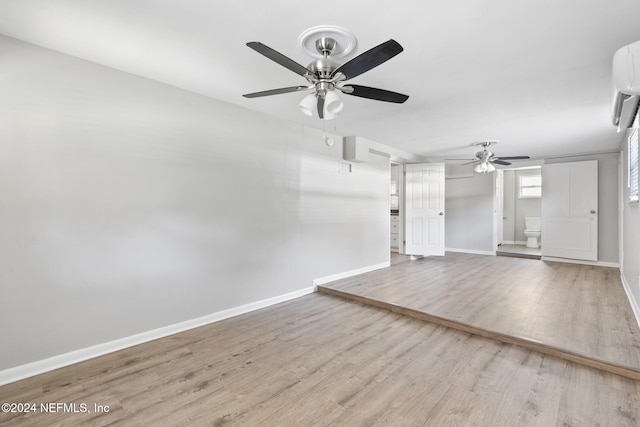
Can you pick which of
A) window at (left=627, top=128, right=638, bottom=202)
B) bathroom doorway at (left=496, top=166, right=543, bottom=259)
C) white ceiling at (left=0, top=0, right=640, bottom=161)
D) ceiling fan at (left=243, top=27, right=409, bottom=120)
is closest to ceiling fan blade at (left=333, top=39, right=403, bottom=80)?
ceiling fan at (left=243, top=27, right=409, bottom=120)

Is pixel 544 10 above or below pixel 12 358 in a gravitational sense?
above

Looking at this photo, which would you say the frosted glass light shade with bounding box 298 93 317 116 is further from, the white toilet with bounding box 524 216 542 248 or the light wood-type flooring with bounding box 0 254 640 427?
the white toilet with bounding box 524 216 542 248

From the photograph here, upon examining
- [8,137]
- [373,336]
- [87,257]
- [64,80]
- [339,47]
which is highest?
[339,47]

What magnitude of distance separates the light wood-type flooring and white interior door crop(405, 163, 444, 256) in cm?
311

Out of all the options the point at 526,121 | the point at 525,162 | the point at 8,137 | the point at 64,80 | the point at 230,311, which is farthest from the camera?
the point at 525,162

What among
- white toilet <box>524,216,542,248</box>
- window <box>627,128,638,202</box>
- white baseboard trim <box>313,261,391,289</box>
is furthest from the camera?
white toilet <box>524,216,542,248</box>

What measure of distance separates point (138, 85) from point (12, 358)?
2279 mm

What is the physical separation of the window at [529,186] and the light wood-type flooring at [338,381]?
5912mm

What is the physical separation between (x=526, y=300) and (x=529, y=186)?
608 centimetres

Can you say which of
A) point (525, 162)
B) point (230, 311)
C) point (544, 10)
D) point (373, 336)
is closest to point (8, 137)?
point (230, 311)

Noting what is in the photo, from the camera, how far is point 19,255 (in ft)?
6.95

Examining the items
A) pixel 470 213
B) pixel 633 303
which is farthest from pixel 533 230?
pixel 633 303

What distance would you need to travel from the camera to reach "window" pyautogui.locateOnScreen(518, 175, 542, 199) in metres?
8.19

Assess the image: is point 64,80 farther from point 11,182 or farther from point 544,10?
point 544,10
